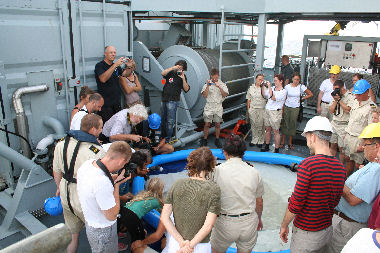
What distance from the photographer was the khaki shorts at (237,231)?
3082 millimetres

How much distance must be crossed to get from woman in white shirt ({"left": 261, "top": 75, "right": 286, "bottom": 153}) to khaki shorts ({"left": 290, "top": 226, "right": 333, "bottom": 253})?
4457mm

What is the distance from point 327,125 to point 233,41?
815 centimetres

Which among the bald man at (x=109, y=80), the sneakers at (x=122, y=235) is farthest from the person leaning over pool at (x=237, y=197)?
the bald man at (x=109, y=80)

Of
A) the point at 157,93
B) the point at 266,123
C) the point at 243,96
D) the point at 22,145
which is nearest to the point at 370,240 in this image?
the point at 22,145

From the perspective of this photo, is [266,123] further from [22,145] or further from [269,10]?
[22,145]

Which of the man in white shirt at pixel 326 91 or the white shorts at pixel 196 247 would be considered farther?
the man in white shirt at pixel 326 91

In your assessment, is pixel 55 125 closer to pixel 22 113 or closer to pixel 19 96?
pixel 22 113

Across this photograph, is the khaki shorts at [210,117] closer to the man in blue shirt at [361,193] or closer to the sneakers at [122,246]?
the sneakers at [122,246]

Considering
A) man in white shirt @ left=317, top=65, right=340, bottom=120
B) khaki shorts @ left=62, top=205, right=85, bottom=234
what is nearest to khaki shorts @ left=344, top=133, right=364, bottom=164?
man in white shirt @ left=317, top=65, right=340, bottom=120

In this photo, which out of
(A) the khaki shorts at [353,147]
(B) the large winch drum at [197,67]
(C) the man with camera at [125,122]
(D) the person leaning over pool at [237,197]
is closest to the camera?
(D) the person leaning over pool at [237,197]

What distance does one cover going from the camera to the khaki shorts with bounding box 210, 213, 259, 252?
3082mm

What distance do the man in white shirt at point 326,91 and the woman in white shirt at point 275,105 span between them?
3.08ft

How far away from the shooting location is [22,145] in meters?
4.95

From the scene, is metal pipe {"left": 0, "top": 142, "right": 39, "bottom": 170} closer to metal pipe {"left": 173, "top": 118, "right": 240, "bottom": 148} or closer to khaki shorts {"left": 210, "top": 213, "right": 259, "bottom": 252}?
khaki shorts {"left": 210, "top": 213, "right": 259, "bottom": 252}
